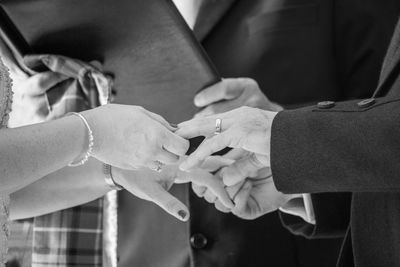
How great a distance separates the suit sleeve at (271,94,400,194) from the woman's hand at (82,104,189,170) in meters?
0.21

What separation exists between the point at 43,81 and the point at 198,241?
0.55 metres

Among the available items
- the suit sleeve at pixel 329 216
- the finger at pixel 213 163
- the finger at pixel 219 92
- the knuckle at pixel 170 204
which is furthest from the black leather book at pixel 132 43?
the suit sleeve at pixel 329 216

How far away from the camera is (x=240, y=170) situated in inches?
51.1

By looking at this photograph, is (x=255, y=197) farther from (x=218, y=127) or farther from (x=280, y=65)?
(x=280, y=65)

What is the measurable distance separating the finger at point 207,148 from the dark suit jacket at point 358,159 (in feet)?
0.39

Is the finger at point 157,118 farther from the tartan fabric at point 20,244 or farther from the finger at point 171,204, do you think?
the tartan fabric at point 20,244

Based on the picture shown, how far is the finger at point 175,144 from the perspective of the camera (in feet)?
3.66

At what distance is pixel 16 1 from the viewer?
3.93ft

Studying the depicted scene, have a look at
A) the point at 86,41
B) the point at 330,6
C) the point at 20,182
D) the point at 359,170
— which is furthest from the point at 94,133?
the point at 330,6

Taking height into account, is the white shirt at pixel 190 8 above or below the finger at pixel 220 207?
above

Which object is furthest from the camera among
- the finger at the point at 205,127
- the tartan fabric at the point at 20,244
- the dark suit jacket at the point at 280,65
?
the tartan fabric at the point at 20,244

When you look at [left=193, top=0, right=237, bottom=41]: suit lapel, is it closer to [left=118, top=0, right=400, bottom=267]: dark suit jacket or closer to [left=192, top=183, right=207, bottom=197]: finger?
[left=118, top=0, right=400, bottom=267]: dark suit jacket

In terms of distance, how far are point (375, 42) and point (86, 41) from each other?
0.73 metres

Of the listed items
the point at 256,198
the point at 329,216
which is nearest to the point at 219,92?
the point at 256,198
